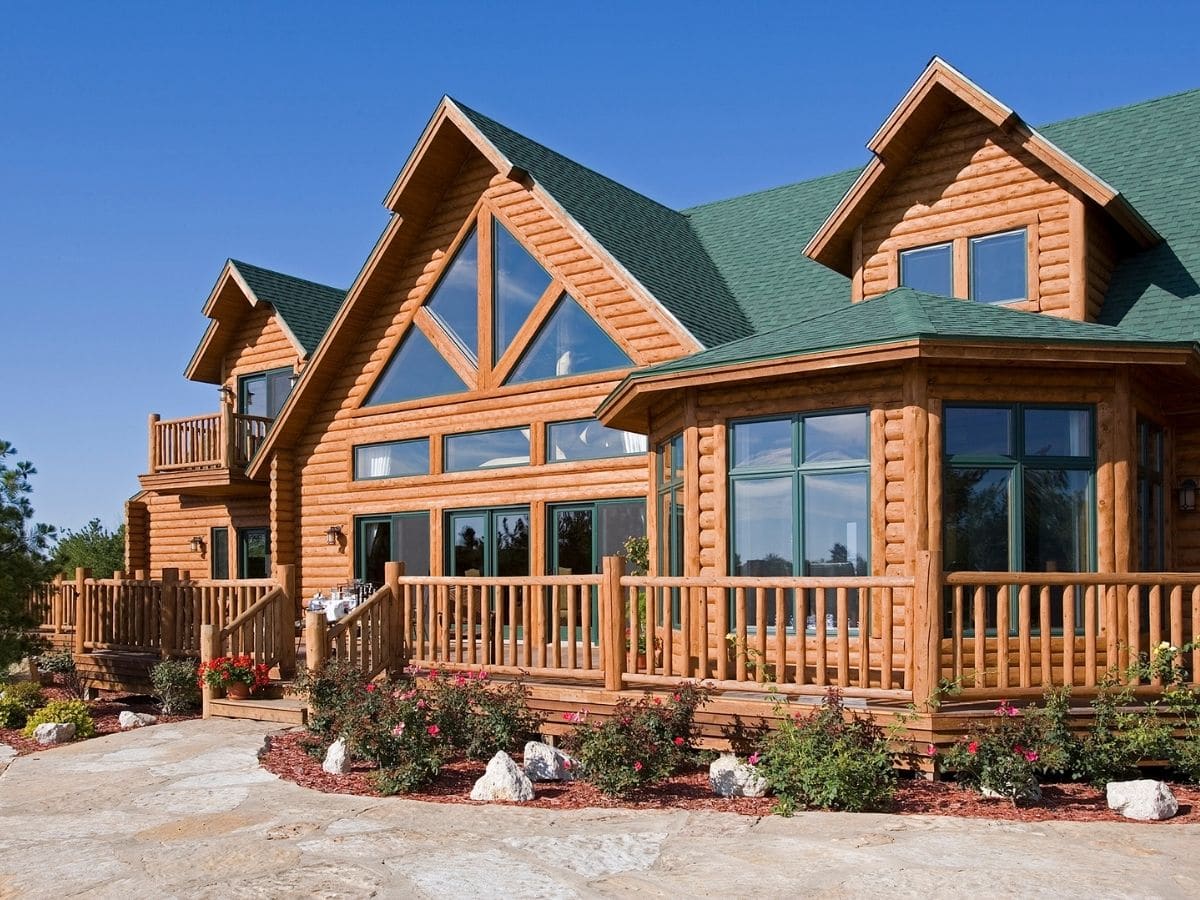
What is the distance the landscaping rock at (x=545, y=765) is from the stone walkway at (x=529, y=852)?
116 centimetres

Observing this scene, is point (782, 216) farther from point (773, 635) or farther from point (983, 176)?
point (773, 635)

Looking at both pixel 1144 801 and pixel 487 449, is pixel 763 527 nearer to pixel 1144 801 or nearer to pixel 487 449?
pixel 1144 801

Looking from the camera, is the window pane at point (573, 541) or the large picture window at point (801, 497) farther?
the window pane at point (573, 541)

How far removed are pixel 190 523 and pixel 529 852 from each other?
19.7 m

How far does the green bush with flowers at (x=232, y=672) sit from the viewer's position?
1344 centimetres

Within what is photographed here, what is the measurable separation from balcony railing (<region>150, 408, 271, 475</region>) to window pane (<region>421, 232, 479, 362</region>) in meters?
6.28

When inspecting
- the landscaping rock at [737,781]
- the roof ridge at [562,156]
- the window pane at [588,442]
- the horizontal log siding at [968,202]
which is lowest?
the landscaping rock at [737,781]

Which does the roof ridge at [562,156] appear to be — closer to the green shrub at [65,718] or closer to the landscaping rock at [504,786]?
the green shrub at [65,718]

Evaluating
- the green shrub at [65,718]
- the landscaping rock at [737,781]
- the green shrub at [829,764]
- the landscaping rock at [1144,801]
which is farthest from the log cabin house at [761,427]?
the green shrub at [65,718]

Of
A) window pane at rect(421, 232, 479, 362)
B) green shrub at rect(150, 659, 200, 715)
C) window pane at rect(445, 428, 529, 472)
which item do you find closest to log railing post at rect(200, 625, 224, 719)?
green shrub at rect(150, 659, 200, 715)

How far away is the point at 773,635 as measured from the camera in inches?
457

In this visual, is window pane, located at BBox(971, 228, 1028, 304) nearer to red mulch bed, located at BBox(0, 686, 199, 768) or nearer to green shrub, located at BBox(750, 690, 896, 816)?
green shrub, located at BBox(750, 690, 896, 816)

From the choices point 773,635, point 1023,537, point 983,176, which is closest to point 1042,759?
point 1023,537

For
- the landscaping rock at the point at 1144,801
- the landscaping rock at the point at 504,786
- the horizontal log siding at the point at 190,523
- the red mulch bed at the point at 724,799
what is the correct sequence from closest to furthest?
the landscaping rock at the point at 1144,801 → the red mulch bed at the point at 724,799 → the landscaping rock at the point at 504,786 → the horizontal log siding at the point at 190,523
